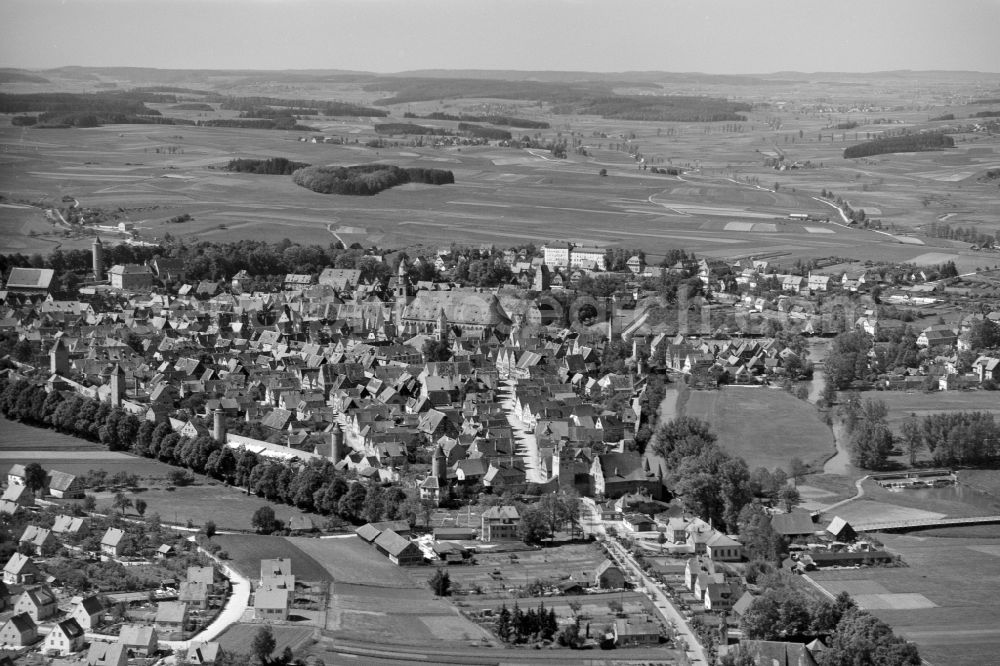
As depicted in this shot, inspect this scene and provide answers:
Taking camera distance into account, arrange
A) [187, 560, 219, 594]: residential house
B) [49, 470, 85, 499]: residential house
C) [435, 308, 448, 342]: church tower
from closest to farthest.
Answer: [187, 560, 219, 594]: residential house
[49, 470, 85, 499]: residential house
[435, 308, 448, 342]: church tower

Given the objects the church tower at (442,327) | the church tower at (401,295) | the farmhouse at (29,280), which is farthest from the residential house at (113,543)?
the farmhouse at (29,280)

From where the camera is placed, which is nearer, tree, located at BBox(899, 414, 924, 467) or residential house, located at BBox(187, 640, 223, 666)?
residential house, located at BBox(187, 640, 223, 666)

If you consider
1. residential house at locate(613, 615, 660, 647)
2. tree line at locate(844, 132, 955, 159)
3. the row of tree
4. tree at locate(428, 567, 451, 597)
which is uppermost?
tree line at locate(844, 132, 955, 159)

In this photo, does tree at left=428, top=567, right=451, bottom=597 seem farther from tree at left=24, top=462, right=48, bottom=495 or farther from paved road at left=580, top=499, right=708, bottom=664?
tree at left=24, top=462, right=48, bottom=495

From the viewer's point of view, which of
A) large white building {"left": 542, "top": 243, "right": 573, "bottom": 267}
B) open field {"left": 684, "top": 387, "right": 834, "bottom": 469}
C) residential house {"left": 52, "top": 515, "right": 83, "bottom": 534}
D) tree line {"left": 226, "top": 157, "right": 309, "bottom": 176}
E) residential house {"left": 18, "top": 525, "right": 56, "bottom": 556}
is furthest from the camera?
tree line {"left": 226, "top": 157, "right": 309, "bottom": 176}

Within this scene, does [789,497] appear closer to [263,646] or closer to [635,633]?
[635,633]

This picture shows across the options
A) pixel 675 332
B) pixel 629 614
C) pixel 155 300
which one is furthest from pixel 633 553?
pixel 155 300

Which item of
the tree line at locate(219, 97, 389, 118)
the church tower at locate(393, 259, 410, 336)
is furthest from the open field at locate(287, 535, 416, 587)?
the tree line at locate(219, 97, 389, 118)

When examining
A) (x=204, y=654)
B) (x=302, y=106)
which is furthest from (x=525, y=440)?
(x=302, y=106)
